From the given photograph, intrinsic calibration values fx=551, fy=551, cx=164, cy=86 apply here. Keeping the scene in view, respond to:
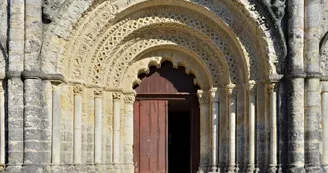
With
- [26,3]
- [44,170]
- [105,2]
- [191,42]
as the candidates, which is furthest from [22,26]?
[191,42]

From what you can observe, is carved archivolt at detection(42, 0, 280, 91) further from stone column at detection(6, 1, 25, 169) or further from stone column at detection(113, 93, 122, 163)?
stone column at detection(6, 1, 25, 169)

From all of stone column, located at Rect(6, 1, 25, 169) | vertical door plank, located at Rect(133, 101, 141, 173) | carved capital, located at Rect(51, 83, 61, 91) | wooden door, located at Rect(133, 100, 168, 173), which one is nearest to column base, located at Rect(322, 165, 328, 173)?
wooden door, located at Rect(133, 100, 168, 173)

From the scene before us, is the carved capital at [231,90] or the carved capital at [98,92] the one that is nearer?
the carved capital at [98,92]

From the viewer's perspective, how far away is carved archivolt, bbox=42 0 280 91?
445 inches

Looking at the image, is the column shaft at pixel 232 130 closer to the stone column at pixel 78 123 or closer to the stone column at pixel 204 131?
the stone column at pixel 204 131

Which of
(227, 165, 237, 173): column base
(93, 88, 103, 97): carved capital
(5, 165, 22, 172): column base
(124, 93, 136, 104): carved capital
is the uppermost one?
(93, 88, 103, 97): carved capital

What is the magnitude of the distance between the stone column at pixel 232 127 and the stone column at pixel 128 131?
219 cm

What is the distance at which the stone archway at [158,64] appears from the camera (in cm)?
1126

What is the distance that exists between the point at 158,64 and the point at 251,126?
2.58 metres

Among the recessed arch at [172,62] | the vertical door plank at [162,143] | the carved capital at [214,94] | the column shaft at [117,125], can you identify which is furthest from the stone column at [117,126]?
the carved capital at [214,94]

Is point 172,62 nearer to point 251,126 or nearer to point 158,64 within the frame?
point 158,64

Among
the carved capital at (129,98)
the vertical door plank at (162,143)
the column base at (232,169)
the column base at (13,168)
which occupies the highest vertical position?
the carved capital at (129,98)

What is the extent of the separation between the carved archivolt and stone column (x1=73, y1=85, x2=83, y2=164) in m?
0.31

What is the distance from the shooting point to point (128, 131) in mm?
12305
